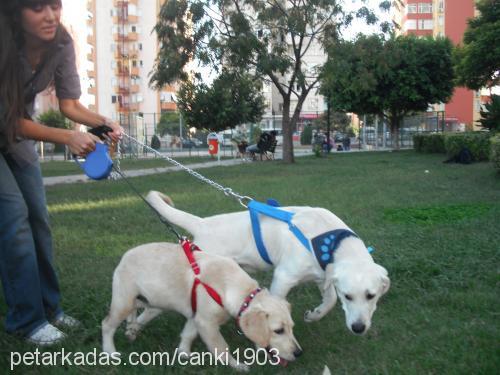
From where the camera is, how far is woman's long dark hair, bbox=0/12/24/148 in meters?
2.94

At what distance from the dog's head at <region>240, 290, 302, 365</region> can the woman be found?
1288 mm

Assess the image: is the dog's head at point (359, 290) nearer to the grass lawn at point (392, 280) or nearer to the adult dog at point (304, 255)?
the adult dog at point (304, 255)

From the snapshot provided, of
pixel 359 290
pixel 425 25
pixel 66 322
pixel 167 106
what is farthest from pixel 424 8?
pixel 66 322

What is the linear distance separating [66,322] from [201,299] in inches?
45.7

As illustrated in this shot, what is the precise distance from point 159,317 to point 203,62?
55.3 feet

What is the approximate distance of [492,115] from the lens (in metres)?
17.6

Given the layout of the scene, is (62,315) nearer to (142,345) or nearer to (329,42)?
(142,345)

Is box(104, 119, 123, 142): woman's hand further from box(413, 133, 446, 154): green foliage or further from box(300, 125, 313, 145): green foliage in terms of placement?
box(300, 125, 313, 145): green foliage

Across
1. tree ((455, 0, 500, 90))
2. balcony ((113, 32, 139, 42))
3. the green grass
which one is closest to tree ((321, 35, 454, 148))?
tree ((455, 0, 500, 90))

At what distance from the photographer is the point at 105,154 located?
3.28m

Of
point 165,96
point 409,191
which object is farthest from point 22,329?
point 165,96

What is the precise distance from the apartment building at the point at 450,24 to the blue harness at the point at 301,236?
2396 inches

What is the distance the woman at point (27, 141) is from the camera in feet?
9.81

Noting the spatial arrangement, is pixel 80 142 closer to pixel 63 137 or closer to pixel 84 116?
pixel 63 137
